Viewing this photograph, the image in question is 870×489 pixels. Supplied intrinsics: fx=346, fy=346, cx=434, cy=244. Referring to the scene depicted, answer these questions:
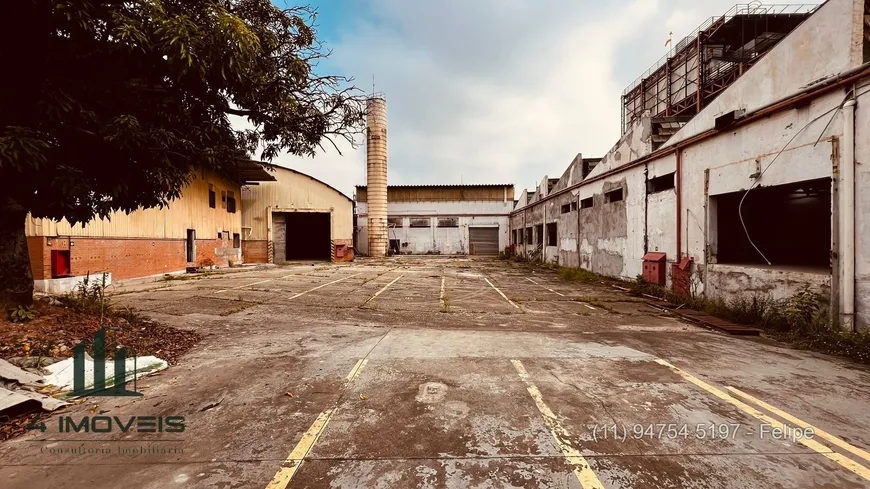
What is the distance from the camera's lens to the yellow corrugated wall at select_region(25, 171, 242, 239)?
1095cm

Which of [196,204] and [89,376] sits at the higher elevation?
[196,204]

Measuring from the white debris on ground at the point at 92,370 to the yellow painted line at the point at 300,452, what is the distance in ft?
→ 8.81

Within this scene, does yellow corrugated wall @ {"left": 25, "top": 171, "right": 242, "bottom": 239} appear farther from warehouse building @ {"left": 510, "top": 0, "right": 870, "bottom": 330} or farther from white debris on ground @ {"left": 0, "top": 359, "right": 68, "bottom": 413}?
warehouse building @ {"left": 510, "top": 0, "right": 870, "bottom": 330}

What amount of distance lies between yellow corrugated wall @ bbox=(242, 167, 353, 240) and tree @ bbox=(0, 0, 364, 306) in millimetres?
19431

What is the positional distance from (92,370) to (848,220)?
37.5 ft

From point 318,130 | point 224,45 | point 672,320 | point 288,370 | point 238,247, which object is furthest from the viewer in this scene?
point 238,247

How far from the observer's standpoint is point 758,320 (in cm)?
719

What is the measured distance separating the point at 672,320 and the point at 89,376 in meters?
10.2

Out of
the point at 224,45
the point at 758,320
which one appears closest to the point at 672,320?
the point at 758,320

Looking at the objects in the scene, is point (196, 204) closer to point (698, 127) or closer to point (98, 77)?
point (98, 77)

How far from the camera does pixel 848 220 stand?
578 cm

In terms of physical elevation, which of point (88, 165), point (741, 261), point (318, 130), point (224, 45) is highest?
point (224, 45)

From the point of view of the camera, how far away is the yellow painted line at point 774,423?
2.67m

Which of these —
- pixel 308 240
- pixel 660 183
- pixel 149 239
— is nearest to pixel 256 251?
pixel 308 240
